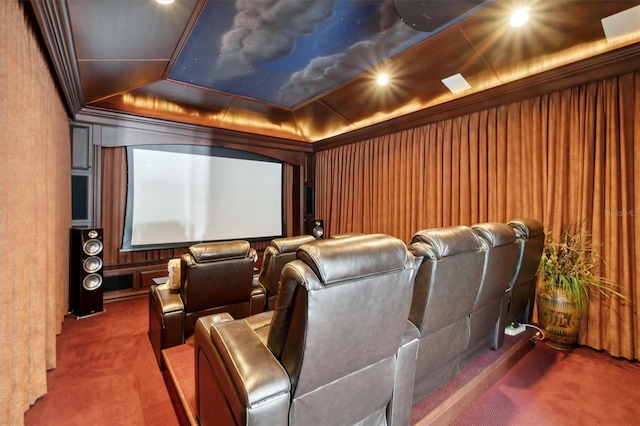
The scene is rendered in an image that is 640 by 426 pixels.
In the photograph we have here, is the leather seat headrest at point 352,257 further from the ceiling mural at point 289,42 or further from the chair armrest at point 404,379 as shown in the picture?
the ceiling mural at point 289,42

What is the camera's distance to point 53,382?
2.05 meters

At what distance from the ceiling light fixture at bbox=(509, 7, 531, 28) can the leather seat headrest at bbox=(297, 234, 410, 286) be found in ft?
8.35

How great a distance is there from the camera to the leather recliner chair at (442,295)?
1.39 m

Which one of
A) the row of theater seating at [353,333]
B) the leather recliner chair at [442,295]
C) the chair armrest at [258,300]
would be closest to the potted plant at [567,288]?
the row of theater seating at [353,333]

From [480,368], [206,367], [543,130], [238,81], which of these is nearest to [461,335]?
[480,368]

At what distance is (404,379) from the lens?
1346 millimetres

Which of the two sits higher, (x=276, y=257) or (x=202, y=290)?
(x=276, y=257)

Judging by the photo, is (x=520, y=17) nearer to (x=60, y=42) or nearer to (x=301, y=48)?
(x=301, y=48)

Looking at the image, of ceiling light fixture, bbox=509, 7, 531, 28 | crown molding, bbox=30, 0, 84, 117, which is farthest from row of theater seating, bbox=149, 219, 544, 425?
crown molding, bbox=30, 0, 84, 117

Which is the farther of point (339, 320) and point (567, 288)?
point (567, 288)

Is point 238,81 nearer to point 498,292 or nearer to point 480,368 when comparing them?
point 498,292

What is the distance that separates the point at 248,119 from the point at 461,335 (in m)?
4.50

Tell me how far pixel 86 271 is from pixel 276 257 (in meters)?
2.46

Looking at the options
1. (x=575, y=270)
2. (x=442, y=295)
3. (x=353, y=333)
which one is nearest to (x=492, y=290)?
(x=442, y=295)
